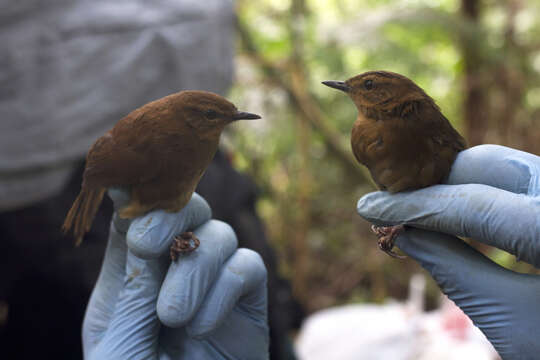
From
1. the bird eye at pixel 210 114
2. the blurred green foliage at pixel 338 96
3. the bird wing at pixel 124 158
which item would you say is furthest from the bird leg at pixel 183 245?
the blurred green foliage at pixel 338 96

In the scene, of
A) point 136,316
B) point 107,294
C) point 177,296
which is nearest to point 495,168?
point 177,296

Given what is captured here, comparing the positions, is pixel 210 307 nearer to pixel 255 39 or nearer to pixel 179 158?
pixel 179 158

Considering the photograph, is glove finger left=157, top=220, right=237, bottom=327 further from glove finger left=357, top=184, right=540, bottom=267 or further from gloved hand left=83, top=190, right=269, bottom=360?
glove finger left=357, top=184, right=540, bottom=267

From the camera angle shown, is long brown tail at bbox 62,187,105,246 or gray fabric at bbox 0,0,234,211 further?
gray fabric at bbox 0,0,234,211

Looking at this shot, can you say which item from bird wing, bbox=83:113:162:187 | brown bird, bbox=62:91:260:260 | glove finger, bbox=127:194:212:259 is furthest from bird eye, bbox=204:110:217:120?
glove finger, bbox=127:194:212:259

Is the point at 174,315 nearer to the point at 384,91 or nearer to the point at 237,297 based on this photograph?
the point at 237,297

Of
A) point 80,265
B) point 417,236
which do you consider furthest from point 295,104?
point 417,236

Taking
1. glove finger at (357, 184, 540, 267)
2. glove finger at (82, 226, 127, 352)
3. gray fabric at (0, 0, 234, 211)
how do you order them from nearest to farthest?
glove finger at (357, 184, 540, 267)
glove finger at (82, 226, 127, 352)
gray fabric at (0, 0, 234, 211)
